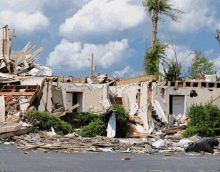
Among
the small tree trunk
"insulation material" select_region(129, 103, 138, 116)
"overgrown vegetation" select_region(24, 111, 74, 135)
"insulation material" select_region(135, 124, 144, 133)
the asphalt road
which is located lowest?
the asphalt road

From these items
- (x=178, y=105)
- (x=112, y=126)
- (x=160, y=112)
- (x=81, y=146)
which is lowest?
(x=81, y=146)

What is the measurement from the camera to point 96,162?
8445mm

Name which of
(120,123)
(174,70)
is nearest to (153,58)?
(174,70)

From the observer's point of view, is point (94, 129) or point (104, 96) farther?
point (104, 96)

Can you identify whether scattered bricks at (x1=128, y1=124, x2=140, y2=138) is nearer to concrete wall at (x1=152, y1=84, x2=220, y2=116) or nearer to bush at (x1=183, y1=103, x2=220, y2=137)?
concrete wall at (x1=152, y1=84, x2=220, y2=116)

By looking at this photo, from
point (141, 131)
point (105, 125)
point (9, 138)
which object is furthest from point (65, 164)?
point (141, 131)

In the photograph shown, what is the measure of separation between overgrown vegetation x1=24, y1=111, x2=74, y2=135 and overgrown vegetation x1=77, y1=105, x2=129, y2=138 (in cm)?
118

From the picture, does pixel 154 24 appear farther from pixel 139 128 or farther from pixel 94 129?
pixel 94 129

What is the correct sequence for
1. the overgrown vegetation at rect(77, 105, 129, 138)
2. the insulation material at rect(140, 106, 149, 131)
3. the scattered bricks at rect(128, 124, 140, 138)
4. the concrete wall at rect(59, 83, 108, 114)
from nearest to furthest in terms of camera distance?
the overgrown vegetation at rect(77, 105, 129, 138) → the scattered bricks at rect(128, 124, 140, 138) → the insulation material at rect(140, 106, 149, 131) → the concrete wall at rect(59, 83, 108, 114)

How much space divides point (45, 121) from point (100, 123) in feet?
10.0

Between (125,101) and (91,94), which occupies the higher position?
(91,94)

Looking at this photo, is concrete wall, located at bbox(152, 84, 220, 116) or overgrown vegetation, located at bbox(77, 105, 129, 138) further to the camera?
concrete wall, located at bbox(152, 84, 220, 116)

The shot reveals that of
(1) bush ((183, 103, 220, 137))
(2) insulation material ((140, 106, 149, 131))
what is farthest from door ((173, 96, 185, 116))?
(1) bush ((183, 103, 220, 137))

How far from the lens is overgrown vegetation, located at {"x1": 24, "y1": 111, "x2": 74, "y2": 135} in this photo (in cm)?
1398
